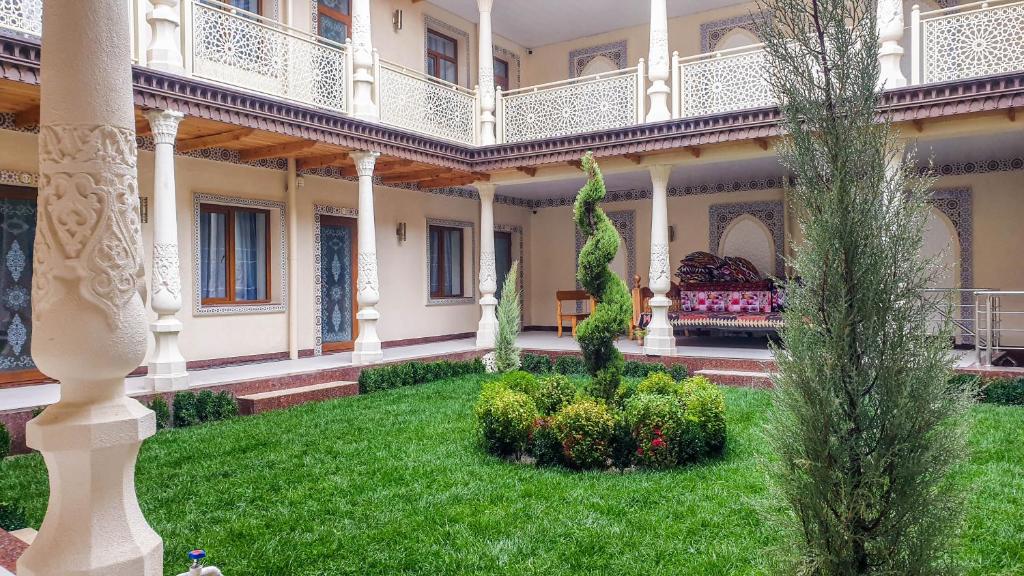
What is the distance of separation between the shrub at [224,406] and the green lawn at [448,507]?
0.77 m

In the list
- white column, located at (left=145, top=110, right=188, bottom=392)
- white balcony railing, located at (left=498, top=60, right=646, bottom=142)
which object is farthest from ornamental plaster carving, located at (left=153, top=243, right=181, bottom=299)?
white balcony railing, located at (left=498, top=60, right=646, bottom=142)

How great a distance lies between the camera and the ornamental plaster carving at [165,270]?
287 inches

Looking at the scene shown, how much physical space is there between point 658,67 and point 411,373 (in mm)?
5756

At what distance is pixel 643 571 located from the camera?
11.1 ft

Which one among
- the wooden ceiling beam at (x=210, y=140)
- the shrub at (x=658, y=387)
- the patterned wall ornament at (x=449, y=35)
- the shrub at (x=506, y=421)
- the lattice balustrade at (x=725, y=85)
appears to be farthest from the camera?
the patterned wall ornament at (x=449, y=35)

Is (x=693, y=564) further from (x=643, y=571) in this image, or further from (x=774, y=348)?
(x=774, y=348)

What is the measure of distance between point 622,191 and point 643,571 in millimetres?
11867

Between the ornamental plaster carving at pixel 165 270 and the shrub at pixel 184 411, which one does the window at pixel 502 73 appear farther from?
the shrub at pixel 184 411

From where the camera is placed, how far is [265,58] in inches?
330

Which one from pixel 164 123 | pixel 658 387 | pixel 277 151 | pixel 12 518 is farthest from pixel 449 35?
pixel 12 518

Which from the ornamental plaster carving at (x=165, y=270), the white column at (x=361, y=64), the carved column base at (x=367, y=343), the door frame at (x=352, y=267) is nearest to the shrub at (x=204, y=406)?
the ornamental plaster carving at (x=165, y=270)

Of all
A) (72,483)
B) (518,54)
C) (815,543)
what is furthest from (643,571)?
(518,54)

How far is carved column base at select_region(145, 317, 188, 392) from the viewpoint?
724 cm

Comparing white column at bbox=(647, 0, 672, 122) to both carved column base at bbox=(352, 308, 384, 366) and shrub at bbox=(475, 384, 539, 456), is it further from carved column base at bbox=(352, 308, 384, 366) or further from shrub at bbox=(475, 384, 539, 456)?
shrub at bbox=(475, 384, 539, 456)
